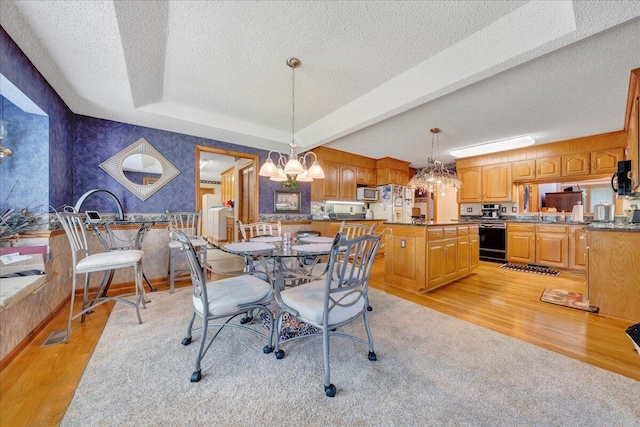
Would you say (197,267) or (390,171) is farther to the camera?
(390,171)

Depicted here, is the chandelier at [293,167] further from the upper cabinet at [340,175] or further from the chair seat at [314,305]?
the upper cabinet at [340,175]

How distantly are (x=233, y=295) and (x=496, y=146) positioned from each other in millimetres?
5323

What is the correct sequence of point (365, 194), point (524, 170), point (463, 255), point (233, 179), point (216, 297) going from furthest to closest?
1. point (233, 179)
2. point (365, 194)
3. point (524, 170)
4. point (463, 255)
5. point (216, 297)

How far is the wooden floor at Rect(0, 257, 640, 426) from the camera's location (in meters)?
1.32

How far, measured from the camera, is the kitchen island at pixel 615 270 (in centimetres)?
229

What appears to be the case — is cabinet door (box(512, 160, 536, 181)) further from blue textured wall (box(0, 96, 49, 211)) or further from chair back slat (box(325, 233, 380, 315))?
blue textured wall (box(0, 96, 49, 211))

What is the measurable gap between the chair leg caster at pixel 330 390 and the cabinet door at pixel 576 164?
5688 millimetres

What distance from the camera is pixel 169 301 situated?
2779 mm

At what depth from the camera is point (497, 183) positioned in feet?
17.1

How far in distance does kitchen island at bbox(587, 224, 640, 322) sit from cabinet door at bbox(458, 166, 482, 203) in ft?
10.0

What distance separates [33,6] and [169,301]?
2660 mm

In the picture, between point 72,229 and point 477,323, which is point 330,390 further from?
point 72,229

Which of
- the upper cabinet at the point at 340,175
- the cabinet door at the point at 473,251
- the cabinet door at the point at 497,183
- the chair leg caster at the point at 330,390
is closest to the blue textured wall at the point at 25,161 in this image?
the chair leg caster at the point at 330,390

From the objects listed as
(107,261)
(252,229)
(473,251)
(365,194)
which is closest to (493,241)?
(473,251)
